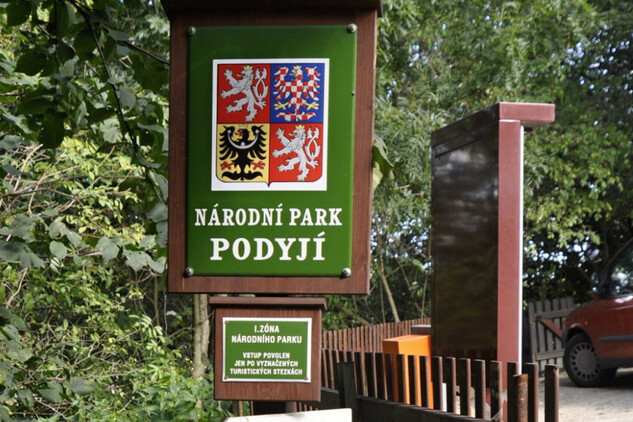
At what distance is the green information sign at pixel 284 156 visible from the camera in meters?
2.70

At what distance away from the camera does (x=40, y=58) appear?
13.0ft

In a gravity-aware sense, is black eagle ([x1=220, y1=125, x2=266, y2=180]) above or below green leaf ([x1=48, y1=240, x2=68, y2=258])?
above

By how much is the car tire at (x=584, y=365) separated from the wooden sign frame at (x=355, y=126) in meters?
11.6

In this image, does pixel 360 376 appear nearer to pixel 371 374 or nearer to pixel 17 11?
pixel 371 374

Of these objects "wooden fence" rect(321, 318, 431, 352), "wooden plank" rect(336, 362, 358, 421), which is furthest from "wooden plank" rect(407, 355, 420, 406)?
"wooden fence" rect(321, 318, 431, 352)

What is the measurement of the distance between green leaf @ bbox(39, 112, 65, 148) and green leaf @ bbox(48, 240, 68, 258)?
1.41ft

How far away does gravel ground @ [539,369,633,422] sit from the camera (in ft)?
35.2

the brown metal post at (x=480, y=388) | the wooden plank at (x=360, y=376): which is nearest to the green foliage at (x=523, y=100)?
the wooden plank at (x=360, y=376)

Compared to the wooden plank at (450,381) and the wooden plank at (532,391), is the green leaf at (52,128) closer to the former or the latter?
the wooden plank at (532,391)

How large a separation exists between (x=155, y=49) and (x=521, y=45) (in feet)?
16.8

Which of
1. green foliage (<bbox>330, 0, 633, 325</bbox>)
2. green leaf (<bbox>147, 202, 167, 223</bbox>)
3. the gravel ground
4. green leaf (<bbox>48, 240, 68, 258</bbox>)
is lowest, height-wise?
A: the gravel ground

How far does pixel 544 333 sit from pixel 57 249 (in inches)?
562

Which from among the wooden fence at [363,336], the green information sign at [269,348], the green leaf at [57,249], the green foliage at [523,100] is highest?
the green foliage at [523,100]

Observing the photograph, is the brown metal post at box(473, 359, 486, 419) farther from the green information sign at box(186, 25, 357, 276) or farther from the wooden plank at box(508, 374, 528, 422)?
the green information sign at box(186, 25, 357, 276)
